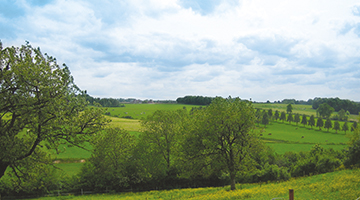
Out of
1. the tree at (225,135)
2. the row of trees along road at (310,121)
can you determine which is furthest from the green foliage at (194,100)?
the tree at (225,135)

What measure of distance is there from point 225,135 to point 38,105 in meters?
22.4

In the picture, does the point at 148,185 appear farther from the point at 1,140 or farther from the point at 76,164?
the point at 1,140

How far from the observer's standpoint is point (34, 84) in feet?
44.8

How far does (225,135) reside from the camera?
3003cm

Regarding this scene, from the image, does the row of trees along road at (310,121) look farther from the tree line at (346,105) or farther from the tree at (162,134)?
the tree at (162,134)

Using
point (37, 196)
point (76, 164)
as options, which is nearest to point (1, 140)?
point (37, 196)

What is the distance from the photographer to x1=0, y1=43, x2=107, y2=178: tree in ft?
45.7

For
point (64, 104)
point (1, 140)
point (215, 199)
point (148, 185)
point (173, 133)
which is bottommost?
point (148, 185)

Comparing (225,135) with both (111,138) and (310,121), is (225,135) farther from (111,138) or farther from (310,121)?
(310,121)

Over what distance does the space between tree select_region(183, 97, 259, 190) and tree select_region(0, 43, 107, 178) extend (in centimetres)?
1680

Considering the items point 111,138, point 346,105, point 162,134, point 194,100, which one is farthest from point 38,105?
point 346,105

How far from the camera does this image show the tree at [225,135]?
2950cm

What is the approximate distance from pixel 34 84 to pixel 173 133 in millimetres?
37285

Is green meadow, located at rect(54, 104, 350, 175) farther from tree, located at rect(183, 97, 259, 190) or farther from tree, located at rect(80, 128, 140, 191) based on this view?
tree, located at rect(183, 97, 259, 190)
